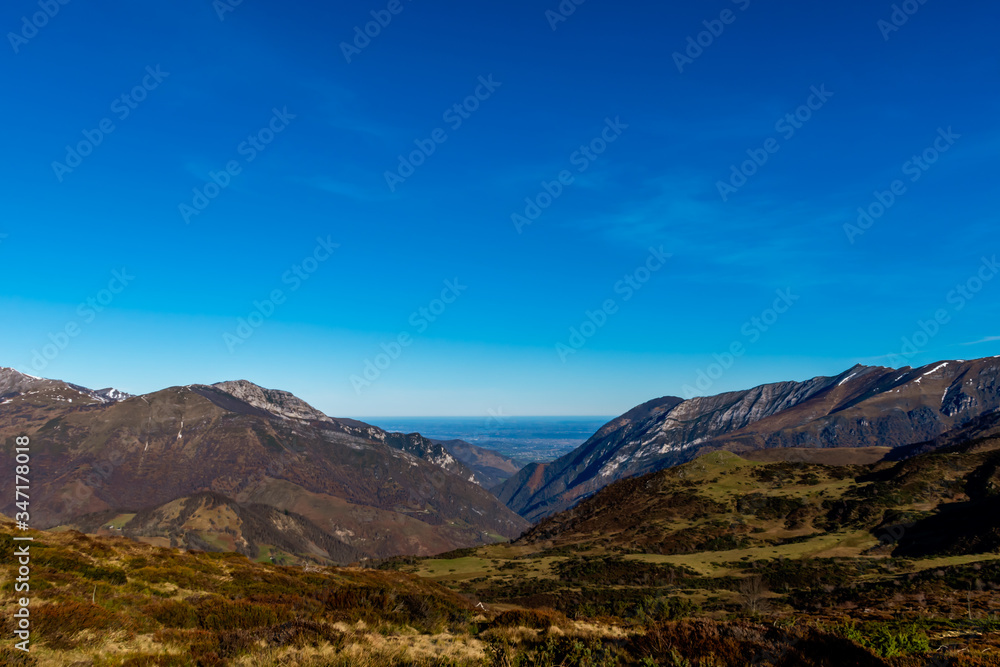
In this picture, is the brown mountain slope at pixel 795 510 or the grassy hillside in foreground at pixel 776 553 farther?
the brown mountain slope at pixel 795 510

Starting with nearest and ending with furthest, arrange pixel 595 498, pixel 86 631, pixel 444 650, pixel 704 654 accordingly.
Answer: pixel 704 654 < pixel 86 631 < pixel 444 650 < pixel 595 498

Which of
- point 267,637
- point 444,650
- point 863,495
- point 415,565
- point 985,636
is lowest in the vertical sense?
point 415,565

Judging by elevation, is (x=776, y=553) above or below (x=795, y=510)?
below

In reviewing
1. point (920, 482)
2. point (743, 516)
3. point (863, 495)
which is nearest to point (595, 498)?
point (743, 516)

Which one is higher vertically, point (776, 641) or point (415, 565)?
point (776, 641)

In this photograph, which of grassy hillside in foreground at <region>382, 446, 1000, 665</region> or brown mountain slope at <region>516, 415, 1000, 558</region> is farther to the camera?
brown mountain slope at <region>516, 415, 1000, 558</region>

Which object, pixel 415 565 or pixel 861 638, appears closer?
pixel 861 638

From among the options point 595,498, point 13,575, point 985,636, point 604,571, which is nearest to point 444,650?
point 13,575

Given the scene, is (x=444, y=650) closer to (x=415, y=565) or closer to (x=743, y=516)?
(x=415, y=565)

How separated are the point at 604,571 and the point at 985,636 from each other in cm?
7291

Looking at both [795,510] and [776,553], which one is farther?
[795,510]

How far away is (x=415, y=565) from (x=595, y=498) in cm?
6944

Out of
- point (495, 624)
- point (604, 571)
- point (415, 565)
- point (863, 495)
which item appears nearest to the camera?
point (495, 624)

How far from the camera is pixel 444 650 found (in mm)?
14836
